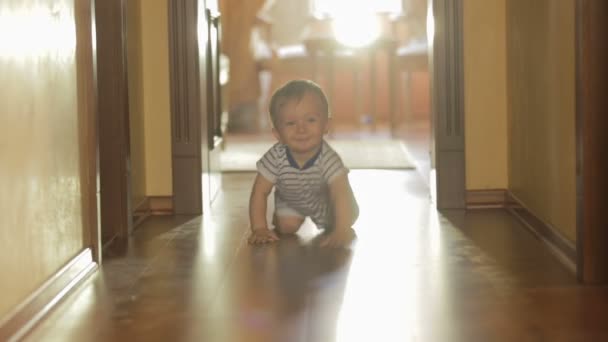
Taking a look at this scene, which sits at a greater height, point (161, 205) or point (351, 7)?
point (351, 7)

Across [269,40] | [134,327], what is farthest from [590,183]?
[269,40]

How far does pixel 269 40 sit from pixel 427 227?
222 inches

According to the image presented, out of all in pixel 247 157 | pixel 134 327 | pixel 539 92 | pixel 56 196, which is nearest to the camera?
pixel 134 327

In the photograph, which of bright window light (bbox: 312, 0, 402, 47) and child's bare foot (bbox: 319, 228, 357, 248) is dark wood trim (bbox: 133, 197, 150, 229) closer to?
child's bare foot (bbox: 319, 228, 357, 248)

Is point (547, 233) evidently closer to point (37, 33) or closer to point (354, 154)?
point (37, 33)

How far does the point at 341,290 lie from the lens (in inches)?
105

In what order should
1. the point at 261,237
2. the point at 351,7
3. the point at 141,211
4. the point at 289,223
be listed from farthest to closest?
1. the point at 351,7
2. the point at 141,211
3. the point at 289,223
4. the point at 261,237

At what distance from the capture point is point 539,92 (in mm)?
3443

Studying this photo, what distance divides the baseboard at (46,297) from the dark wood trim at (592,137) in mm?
1293

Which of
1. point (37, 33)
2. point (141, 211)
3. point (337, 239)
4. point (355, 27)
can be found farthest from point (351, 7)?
point (37, 33)

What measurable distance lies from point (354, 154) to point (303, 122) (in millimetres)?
3252

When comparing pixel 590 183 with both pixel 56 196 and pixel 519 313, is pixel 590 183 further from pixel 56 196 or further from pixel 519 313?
pixel 56 196

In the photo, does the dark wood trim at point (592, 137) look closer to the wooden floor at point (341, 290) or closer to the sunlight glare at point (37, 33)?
the wooden floor at point (341, 290)

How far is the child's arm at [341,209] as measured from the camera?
11.1 ft
